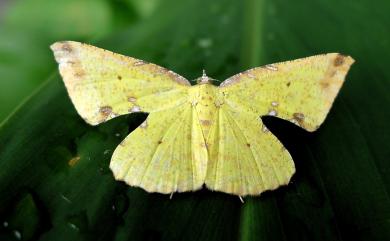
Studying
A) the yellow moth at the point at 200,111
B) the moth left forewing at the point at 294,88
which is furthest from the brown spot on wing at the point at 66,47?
the moth left forewing at the point at 294,88

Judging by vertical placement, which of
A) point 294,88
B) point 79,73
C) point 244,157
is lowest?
point 244,157

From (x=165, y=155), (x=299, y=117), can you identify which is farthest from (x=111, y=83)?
(x=299, y=117)

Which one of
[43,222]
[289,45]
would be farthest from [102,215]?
[289,45]

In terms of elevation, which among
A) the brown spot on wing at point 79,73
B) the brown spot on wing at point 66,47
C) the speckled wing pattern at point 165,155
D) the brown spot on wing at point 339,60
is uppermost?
the brown spot on wing at point 339,60

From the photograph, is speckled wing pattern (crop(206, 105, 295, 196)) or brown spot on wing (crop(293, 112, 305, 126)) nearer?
speckled wing pattern (crop(206, 105, 295, 196))

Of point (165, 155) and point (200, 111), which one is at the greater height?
point (200, 111)

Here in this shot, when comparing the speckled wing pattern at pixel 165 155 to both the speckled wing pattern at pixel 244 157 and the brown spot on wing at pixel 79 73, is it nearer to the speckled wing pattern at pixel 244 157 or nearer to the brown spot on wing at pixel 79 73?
the speckled wing pattern at pixel 244 157

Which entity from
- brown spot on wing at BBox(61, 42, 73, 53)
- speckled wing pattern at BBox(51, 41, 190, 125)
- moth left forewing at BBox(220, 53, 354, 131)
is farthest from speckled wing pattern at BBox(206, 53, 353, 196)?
brown spot on wing at BBox(61, 42, 73, 53)

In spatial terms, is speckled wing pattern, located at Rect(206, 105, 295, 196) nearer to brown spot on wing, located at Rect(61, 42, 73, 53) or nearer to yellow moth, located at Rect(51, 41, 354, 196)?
yellow moth, located at Rect(51, 41, 354, 196)

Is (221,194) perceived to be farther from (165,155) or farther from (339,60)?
(339,60)
